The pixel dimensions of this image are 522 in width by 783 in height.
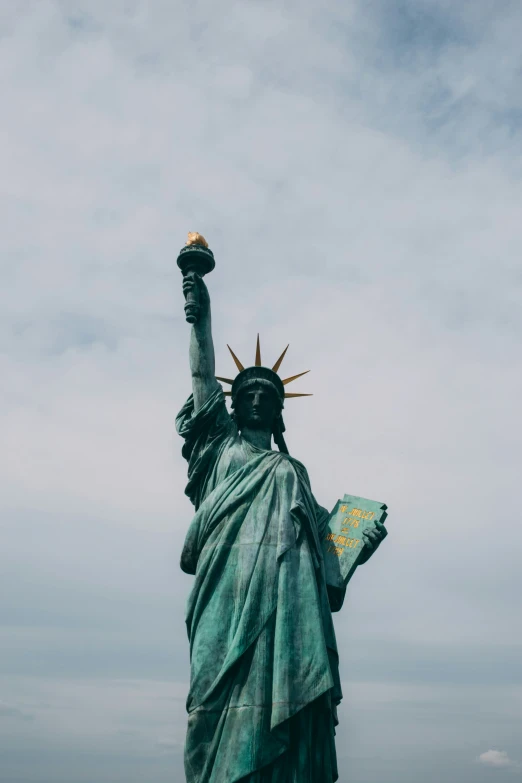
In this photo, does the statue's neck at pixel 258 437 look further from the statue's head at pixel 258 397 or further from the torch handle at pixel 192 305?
the torch handle at pixel 192 305

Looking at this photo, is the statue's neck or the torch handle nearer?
the torch handle

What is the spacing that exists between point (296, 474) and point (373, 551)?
1553 millimetres

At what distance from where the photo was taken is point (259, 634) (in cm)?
1033

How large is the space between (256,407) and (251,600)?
325 centimetres

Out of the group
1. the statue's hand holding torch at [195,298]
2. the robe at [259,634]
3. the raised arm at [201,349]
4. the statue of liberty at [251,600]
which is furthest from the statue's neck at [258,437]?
the statue's hand holding torch at [195,298]

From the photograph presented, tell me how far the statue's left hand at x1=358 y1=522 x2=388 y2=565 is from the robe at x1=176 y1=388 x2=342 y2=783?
668mm

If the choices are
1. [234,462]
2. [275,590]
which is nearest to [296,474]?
[234,462]

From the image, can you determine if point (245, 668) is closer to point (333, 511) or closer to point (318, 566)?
point (318, 566)

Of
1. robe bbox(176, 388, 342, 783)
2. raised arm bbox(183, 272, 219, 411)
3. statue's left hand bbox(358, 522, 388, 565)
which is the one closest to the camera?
robe bbox(176, 388, 342, 783)

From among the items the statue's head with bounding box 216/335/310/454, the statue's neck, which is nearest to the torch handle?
the statue's head with bounding box 216/335/310/454

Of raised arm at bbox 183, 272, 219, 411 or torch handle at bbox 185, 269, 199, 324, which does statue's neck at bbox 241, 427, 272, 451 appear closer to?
raised arm at bbox 183, 272, 219, 411

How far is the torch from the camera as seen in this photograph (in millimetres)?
12805

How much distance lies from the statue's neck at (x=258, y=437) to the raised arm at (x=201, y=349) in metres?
0.83

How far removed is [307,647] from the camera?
10383 millimetres
